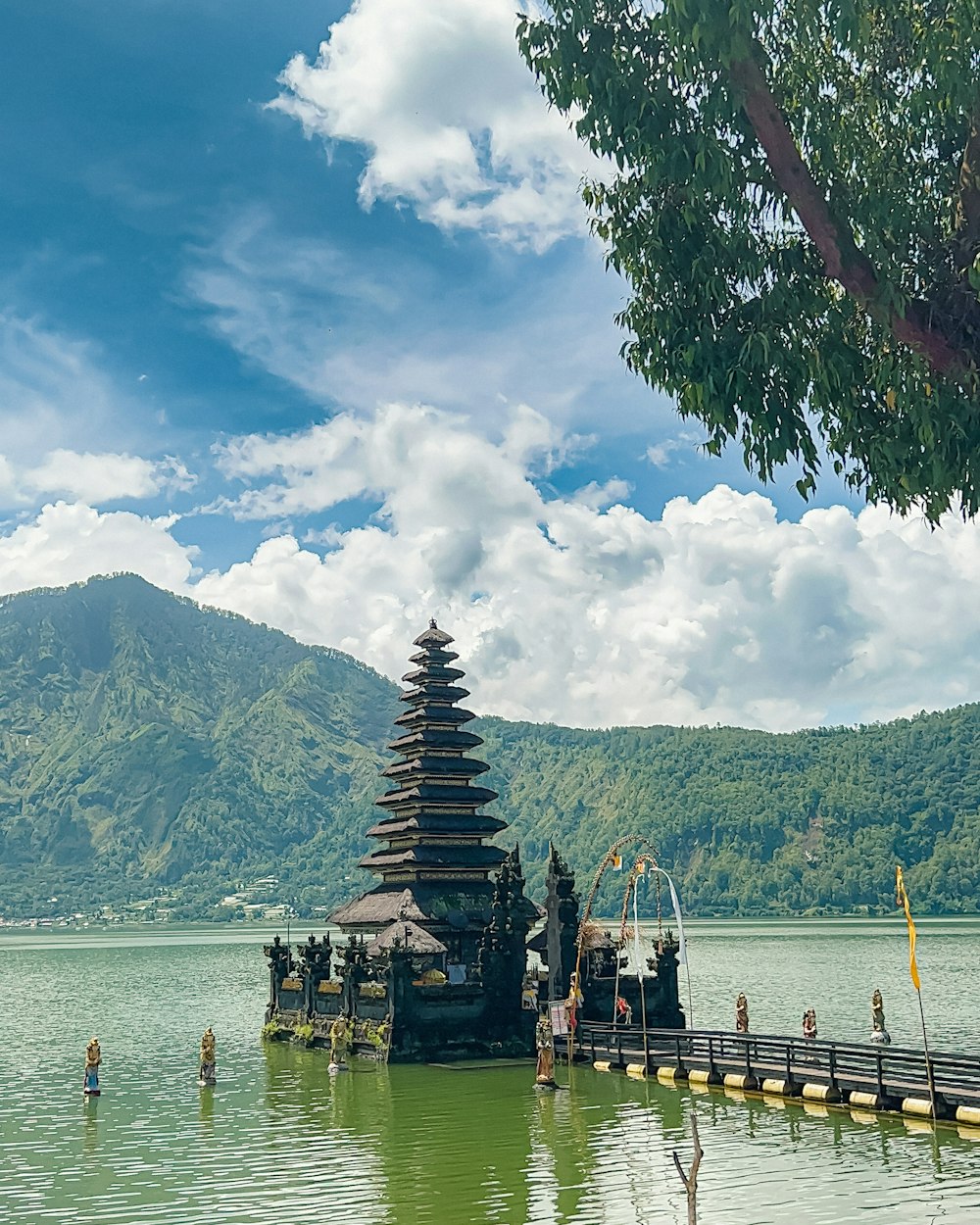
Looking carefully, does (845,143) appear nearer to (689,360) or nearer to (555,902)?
(689,360)

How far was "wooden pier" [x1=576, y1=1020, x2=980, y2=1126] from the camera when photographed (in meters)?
31.0

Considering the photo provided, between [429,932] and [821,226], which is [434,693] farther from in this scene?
[821,226]

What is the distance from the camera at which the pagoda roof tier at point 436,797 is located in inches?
2140

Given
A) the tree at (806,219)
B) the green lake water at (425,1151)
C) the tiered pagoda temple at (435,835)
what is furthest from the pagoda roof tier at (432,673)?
the tree at (806,219)

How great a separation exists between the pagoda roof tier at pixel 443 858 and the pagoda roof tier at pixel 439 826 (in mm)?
514

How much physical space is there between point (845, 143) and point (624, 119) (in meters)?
3.47

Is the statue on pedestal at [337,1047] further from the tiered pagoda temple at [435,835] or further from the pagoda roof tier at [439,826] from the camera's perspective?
the pagoda roof tier at [439,826]

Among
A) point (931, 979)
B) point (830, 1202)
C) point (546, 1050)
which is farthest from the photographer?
point (931, 979)

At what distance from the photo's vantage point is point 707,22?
16703 mm

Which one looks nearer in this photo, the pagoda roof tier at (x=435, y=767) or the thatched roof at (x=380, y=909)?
the thatched roof at (x=380, y=909)

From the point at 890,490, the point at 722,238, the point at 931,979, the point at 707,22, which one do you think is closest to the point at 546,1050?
the point at 890,490

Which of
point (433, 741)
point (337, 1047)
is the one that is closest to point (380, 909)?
point (433, 741)

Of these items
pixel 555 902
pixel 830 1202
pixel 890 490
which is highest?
pixel 890 490

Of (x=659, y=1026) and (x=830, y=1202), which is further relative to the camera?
(x=659, y=1026)
